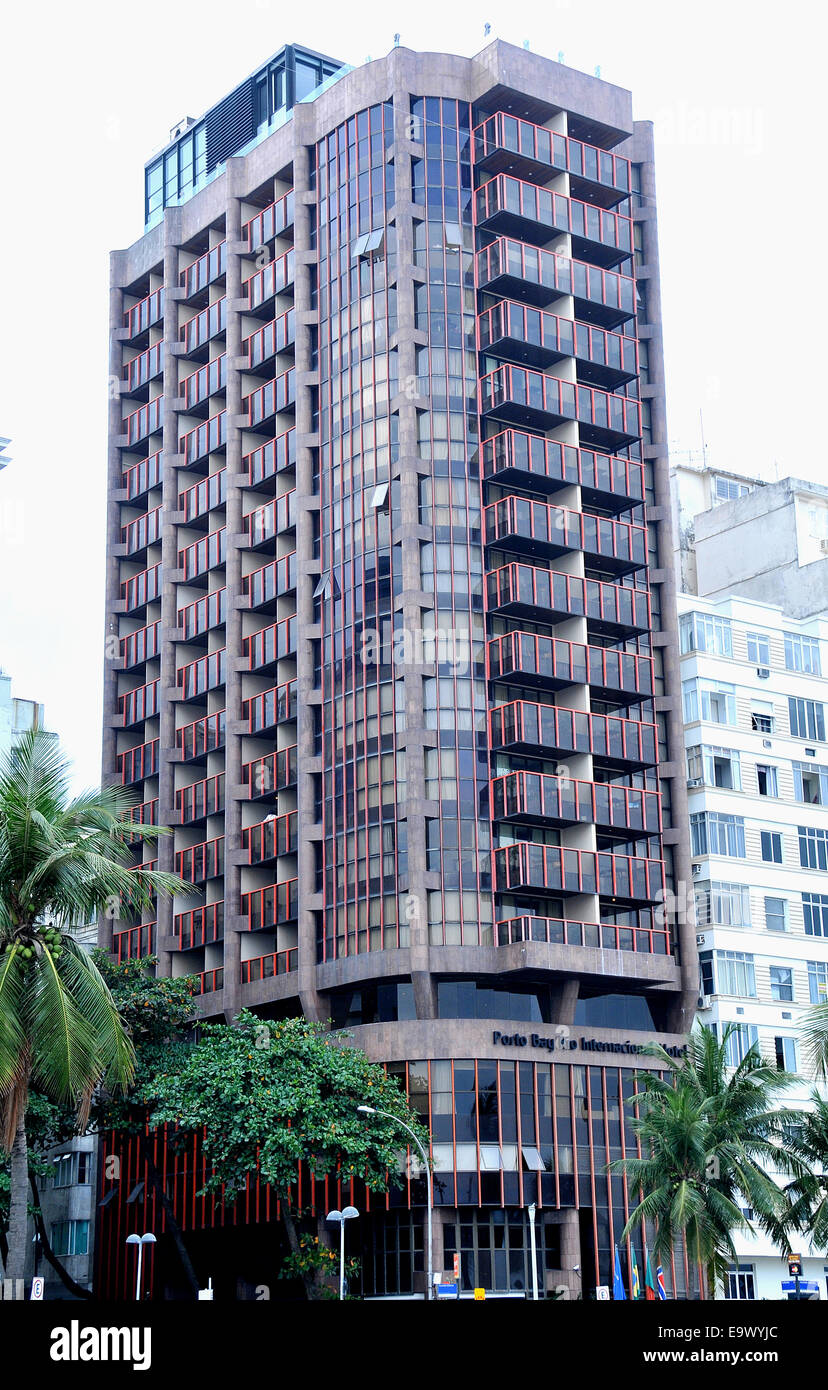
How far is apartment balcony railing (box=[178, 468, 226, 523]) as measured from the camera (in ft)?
332

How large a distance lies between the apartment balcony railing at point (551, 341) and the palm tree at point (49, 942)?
48000 millimetres

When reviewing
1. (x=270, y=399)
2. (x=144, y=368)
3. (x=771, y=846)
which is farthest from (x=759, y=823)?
(x=144, y=368)

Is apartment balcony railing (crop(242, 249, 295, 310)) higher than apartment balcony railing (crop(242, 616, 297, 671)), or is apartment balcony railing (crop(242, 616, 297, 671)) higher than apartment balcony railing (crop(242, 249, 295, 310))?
apartment balcony railing (crop(242, 249, 295, 310))

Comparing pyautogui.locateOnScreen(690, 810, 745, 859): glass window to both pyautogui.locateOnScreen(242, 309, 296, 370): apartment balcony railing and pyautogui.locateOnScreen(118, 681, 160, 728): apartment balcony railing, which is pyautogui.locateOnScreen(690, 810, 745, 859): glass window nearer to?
pyautogui.locateOnScreen(118, 681, 160, 728): apartment balcony railing

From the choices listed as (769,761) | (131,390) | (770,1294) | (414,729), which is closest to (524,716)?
(414,729)

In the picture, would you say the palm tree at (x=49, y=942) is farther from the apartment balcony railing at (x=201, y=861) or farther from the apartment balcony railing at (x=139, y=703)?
the apartment balcony railing at (x=139, y=703)

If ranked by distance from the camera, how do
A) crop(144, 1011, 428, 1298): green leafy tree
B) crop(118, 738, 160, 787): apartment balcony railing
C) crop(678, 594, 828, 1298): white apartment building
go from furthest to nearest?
1. crop(118, 738, 160, 787): apartment balcony railing
2. crop(678, 594, 828, 1298): white apartment building
3. crop(144, 1011, 428, 1298): green leafy tree

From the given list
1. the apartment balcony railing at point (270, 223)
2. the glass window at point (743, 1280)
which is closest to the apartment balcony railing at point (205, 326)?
the apartment balcony railing at point (270, 223)

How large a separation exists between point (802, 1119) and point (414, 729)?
28094 mm

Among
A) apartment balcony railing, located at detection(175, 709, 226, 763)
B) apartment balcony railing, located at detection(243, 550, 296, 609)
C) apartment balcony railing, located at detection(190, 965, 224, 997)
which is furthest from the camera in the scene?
apartment balcony railing, located at detection(175, 709, 226, 763)

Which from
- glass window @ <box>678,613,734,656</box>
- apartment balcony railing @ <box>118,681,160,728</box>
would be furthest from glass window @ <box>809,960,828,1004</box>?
apartment balcony railing @ <box>118,681,160,728</box>

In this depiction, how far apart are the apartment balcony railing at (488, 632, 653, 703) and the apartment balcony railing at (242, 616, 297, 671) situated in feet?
40.1

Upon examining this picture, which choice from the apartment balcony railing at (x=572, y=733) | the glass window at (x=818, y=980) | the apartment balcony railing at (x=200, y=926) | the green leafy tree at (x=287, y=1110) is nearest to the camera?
the green leafy tree at (x=287, y=1110)

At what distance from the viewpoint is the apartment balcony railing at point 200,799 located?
315 feet
